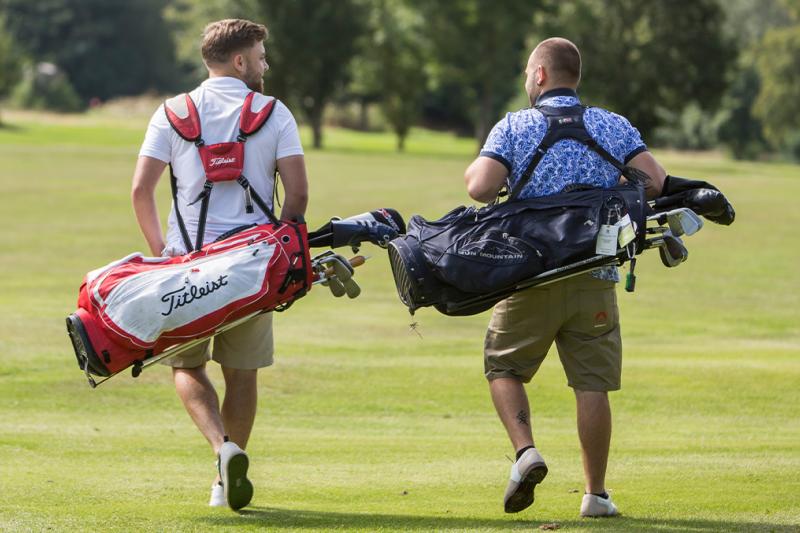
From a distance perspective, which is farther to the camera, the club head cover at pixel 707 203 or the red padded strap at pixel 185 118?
the red padded strap at pixel 185 118

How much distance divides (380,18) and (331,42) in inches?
132

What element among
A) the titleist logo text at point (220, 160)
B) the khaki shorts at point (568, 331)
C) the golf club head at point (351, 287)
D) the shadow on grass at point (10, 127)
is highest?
the titleist logo text at point (220, 160)

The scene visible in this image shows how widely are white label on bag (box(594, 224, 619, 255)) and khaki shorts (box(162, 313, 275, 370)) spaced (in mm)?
1616

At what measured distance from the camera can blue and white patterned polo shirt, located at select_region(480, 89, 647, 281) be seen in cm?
592

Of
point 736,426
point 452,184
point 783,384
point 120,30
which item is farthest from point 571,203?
point 120,30

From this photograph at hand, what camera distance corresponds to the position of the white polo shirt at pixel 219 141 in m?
6.13

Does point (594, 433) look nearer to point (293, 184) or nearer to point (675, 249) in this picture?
point (675, 249)

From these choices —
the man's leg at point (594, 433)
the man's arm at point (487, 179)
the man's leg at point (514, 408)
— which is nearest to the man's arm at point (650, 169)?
the man's arm at point (487, 179)

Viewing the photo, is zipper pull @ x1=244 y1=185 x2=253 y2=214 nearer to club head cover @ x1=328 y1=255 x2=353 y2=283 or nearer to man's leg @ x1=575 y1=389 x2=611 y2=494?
club head cover @ x1=328 y1=255 x2=353 y2=283

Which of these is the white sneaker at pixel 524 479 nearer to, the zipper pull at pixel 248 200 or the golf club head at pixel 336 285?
the golf club head at pixel 336 285

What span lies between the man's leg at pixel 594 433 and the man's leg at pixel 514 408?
243 mm

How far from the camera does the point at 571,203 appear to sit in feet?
19.1

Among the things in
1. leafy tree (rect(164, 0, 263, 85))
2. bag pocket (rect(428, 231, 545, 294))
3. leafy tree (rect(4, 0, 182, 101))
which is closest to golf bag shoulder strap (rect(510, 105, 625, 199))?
bag pocket (rect(428, 231, 545, 294))

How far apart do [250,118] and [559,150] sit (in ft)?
4.53
